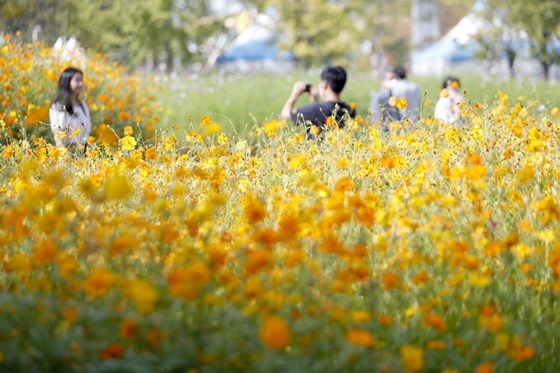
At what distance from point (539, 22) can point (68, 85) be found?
14.9 m

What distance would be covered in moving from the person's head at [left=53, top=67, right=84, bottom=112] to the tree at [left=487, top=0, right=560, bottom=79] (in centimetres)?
1470

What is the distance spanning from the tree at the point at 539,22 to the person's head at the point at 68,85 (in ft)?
48.2

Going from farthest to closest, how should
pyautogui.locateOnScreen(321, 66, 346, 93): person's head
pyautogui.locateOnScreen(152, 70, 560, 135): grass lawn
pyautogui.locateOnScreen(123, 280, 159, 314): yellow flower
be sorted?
pyautogui.locateOnScreen(152, 70, 560, 135): grass lawn < pyautogui.locateOnScreen(321, 66, 346, 93): person's head < pyautogui.locateOnScreen(123, 280, 159, 314): yellow flower

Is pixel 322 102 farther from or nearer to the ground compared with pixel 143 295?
farther from the ground

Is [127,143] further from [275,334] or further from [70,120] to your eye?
[70,120]

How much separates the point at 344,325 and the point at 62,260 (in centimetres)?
84

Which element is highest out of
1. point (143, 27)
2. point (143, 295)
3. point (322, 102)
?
point (143, 27)

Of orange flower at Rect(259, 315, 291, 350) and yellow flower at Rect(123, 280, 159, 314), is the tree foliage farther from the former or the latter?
orange flower at Rect(259, 315, 291, 350)

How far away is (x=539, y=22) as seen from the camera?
61.7 feet

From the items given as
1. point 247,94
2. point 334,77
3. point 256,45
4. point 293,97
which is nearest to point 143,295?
point 293,97

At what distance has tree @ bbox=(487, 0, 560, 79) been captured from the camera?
737 inches

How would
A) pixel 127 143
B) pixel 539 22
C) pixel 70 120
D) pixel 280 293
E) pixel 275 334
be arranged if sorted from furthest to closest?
pixel 539 22, pixel 70 120, pixel 127 143, pixel 280 293, pixel 275 334

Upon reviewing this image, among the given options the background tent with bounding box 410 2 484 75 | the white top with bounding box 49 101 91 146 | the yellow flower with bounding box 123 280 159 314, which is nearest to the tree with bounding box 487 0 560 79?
the background tent with bounding box 410 2 484 75

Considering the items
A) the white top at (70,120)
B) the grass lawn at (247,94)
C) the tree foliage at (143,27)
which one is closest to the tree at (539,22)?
the grass lawn at (247,94)
